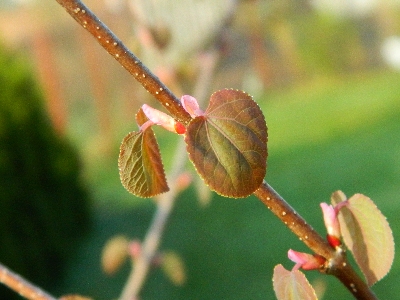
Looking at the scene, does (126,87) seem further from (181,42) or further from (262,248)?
(181,42)

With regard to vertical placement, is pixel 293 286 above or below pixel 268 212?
below

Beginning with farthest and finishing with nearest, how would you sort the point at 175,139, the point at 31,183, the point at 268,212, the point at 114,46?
1. the point at 175,139
2. the point at 268,212
3. the point at 31,183
4. the point at 114,46

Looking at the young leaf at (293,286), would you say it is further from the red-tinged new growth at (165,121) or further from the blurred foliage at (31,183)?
the blurred foliage at (31,183)

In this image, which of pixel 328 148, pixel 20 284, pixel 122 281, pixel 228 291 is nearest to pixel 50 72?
pixel 328 148

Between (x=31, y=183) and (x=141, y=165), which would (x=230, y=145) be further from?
(x=31, y=183)

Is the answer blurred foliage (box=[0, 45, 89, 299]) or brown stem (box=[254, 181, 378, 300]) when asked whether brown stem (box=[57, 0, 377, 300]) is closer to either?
brown stem (box=[254, 181, 378, 300])

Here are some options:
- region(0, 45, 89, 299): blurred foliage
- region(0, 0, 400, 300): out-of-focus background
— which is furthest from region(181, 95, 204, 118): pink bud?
region(0, 45, 89, 299): blurred foliage

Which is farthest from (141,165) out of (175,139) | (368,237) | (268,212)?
(175,139)
